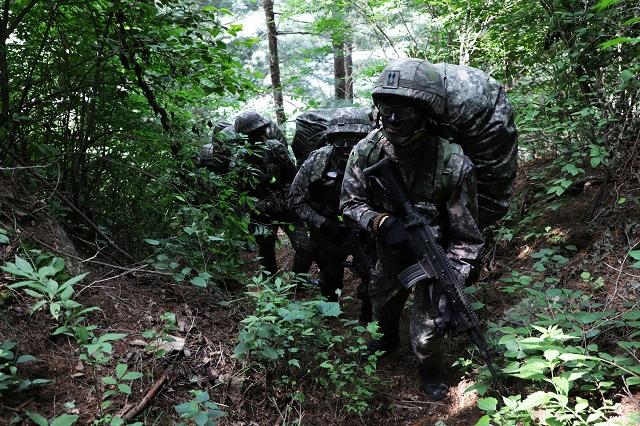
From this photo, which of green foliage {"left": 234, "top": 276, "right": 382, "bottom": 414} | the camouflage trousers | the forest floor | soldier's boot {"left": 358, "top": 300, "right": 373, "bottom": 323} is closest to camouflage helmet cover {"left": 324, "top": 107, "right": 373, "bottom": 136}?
the camouflage trousers

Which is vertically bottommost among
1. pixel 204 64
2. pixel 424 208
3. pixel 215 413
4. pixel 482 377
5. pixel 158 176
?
pixel 482 377

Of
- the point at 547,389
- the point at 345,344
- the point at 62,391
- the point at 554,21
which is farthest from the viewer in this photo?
the point at 554,21

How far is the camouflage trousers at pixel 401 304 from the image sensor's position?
3.93 meters

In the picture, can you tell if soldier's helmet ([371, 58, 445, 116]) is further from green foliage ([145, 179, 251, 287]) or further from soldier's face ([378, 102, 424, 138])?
green foliage ([145, 179, 251, 287])

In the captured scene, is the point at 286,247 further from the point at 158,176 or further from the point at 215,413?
the point at 215,413

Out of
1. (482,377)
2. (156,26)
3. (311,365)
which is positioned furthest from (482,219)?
(156,26)

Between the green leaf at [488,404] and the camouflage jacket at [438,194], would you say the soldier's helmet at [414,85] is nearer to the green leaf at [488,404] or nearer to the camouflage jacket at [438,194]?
the camouflage jacket at [438,194]

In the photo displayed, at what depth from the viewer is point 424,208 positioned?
4.08 meters

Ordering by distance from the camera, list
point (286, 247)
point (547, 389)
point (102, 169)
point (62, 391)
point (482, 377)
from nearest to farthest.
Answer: point (62, 391) → point (547, 389) → point (482, 377) → point (102, 169) → point (286, 247)

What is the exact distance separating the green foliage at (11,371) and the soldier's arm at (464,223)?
3.08 metres

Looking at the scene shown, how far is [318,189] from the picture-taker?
237 inches

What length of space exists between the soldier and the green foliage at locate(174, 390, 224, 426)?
3.14m

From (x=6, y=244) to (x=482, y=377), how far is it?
3459 millimetres

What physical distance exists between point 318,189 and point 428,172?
7.27 ft
